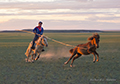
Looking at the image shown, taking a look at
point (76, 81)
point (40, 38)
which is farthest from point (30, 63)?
point (76, 81)

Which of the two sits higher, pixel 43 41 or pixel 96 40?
pixel 96 40

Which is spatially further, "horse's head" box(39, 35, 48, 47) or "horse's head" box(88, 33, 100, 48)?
"horse's head" box(39, 35, 48, 47)

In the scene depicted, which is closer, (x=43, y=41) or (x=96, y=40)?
(x=96, y=40)

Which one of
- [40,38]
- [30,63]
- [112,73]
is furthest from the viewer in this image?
[30,63]

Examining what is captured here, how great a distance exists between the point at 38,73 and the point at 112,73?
3771mm

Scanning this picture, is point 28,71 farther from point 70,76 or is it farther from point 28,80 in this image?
point 70,76

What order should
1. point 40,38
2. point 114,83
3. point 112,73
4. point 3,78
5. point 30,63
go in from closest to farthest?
1. point 114,83
2. point 3,78
3. point 112,73
4. point 40,38
5. point 30,63

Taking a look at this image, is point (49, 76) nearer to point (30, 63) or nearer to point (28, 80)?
point (28, 80)

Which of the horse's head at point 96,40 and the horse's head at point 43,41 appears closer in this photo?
the horse's head at point 96,40

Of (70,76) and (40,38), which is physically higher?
(40,38)

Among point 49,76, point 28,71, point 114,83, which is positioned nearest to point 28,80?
point 49,76

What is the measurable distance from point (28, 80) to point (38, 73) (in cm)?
133

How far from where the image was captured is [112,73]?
9.76 metres

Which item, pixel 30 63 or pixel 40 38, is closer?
pixel 40 38
